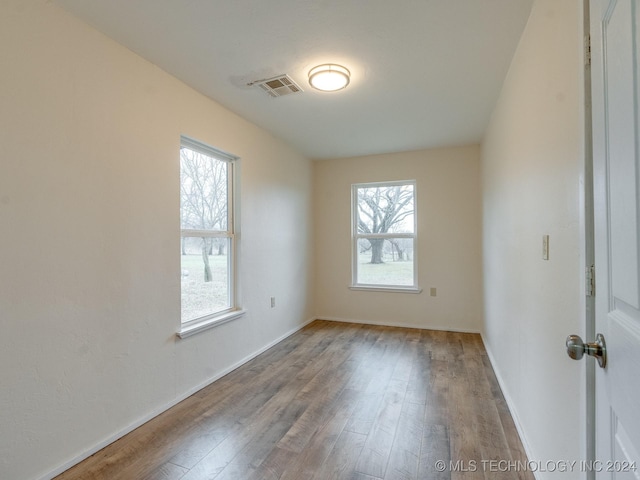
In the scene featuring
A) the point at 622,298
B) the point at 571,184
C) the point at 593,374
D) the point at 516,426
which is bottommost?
the point at 516,426

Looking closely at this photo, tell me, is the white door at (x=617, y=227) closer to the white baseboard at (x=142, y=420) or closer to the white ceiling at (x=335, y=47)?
the white ceiling at (x=335, y=47)

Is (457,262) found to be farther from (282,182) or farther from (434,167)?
(282,182)

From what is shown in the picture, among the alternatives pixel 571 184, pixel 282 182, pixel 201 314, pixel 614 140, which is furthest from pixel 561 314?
pixel 282 182

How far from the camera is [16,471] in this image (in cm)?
144

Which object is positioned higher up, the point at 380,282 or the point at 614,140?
the point at 614,140

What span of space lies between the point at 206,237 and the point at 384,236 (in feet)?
8.63

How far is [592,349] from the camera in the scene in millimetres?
736

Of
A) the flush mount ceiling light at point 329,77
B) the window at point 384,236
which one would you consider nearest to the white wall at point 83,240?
the flush mount ceiling light at point 329,77

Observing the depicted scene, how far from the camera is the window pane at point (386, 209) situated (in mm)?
4391

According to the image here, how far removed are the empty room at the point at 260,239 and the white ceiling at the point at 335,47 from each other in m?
0.02

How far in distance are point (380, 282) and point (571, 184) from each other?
3.52 metres

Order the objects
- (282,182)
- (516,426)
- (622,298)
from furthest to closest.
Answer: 1. (282,182)
2. (516,426)
3. (622,298)

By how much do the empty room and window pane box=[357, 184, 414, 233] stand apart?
1.20m

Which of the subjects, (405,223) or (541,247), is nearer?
(541,247)
